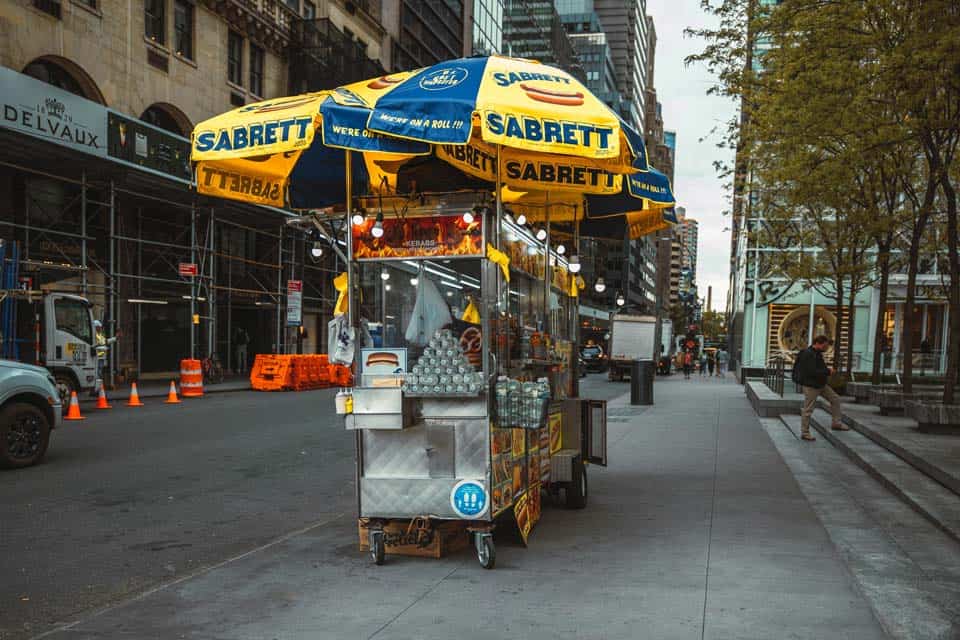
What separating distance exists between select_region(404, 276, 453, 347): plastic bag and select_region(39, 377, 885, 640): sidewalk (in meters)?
1.74

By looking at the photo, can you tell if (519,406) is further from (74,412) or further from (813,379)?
(74,412)

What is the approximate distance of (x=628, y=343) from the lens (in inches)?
1471

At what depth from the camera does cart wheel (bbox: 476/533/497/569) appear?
18.5 ft

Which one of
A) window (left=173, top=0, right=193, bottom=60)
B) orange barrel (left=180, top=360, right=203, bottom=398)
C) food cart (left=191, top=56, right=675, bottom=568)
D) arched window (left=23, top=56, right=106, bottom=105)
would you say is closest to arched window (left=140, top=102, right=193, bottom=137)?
window (left=173, top=0, right=193, bottom=60)

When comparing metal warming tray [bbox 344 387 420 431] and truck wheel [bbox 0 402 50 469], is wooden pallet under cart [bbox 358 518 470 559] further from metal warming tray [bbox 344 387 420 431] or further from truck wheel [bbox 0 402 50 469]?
truck wheel [bbox 0 402 50 469]

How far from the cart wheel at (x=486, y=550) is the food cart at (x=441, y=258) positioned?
0.03 feet

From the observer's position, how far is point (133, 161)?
21.8 metres

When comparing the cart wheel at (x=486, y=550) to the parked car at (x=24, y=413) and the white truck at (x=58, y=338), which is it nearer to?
the parked car at (x=24, y=413)

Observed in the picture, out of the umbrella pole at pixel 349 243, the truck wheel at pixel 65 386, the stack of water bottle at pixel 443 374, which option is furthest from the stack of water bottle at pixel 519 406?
the truck wheel at pixel 65 386

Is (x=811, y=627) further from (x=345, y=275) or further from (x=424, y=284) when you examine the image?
(x=345, y=275)

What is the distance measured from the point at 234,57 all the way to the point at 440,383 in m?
29.3

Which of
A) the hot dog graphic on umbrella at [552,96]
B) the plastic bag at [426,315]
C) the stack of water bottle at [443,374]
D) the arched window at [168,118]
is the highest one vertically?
the arched window at [168,118]

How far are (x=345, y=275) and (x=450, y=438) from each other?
1.65m

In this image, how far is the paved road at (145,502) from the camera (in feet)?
17.9
